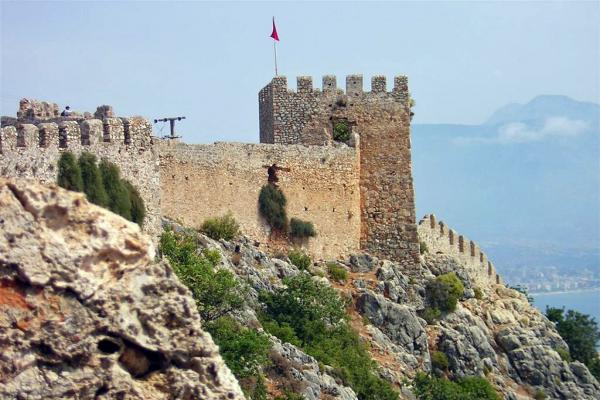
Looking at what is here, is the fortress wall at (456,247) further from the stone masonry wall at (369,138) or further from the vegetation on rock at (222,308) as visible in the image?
Result: the vegetation on rock at (222,308)

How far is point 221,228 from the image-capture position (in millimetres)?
33375

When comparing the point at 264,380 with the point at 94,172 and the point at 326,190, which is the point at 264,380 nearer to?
the point at 94,172

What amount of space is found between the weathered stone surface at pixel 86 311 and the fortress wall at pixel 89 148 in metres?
12.7

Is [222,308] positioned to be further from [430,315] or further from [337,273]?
[430,315]

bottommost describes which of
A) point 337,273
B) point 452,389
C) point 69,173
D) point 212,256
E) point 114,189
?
point 452,389

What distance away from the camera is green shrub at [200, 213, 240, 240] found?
3309cm

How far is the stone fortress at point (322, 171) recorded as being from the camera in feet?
109

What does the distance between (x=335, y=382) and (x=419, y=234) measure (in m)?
12.6

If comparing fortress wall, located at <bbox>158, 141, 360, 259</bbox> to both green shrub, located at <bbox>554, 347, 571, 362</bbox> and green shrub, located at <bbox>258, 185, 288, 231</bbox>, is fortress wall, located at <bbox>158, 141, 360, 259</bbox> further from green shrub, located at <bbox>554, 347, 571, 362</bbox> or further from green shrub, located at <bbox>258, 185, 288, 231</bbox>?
green shrub, located at <bbox>554, 347, 571, 362</bbox>

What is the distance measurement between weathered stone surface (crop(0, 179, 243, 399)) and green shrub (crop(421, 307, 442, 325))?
28943mm

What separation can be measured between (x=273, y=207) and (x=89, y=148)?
1127cm

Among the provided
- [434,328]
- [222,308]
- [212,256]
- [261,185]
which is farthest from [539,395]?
[222,308]

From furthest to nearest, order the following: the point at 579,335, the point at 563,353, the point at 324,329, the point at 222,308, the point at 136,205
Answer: the point at 579,335 < the point at 563,353 < the point at 324,329 < the point at 222,308 < the point at 136,205

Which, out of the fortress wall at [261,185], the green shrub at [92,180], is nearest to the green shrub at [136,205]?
the green shrub at [92,180]
